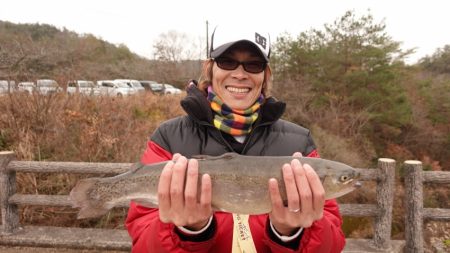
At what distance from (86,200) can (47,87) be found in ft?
24.9

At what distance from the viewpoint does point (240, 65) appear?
8.50 ft

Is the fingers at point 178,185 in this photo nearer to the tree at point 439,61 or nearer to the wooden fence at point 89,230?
the wooden fence at point 89,230

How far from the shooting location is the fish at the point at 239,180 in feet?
7.12

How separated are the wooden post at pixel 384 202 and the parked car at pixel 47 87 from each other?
7.80 meters

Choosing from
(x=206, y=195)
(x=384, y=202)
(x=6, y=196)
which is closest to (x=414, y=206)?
(x=384, y=202)

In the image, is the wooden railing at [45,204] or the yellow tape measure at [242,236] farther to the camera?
the wooden railing at [45,204]

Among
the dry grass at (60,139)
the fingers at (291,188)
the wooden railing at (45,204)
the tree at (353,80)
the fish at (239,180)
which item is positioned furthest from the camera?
the tree at (353,80)

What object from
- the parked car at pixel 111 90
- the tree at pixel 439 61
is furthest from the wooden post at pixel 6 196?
the tree at pixel 439 61

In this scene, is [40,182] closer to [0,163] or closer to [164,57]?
[0,163]

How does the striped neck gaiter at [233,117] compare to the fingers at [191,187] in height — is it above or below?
above

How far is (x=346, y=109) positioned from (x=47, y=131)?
20410 mm

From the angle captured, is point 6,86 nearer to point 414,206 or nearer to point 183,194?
point 183,194

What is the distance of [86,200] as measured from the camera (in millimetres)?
2539

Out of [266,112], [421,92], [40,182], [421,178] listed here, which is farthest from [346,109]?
[266,112]
